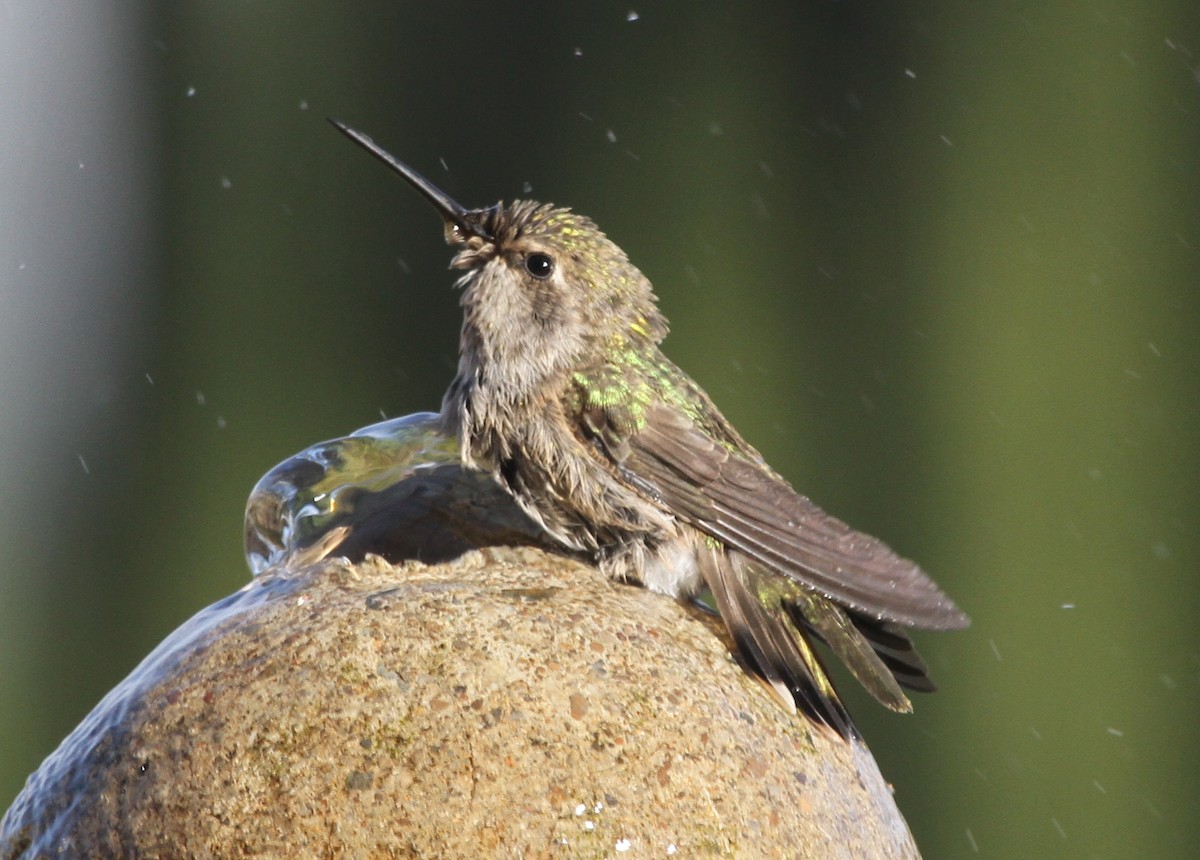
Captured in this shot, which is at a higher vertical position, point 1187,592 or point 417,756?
point 417,756

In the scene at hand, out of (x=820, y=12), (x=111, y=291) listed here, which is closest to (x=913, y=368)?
(x=820, y=12)

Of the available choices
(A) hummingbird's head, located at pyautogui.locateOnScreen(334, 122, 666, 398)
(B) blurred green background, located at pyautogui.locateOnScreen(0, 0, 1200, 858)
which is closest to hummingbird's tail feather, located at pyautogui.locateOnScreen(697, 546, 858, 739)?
(A) hummingbird's head, located at pyautogui.locateOnScreen(334, 122, 666, 398)

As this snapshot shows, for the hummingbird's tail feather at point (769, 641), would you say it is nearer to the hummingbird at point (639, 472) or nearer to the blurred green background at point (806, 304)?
the hummingbird at point (639, 472)

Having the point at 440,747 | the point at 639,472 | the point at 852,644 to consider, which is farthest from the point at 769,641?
the point at 440,747

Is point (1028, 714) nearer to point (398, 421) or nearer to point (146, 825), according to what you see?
point (398, 421)

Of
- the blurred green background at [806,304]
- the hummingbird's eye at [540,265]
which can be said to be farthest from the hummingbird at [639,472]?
the blurred green background at [806,304]

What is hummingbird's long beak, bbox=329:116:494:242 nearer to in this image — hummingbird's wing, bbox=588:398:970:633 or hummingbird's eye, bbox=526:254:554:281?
hummingbird's eye, bbox=526:254:554:281
